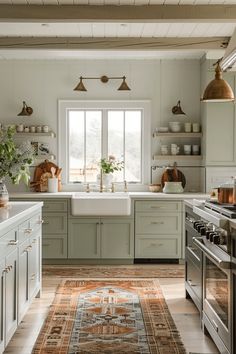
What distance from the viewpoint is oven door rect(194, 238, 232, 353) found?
120 inches

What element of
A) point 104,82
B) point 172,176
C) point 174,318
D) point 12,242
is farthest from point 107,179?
point 12,242

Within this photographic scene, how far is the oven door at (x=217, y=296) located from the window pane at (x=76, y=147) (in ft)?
12.0

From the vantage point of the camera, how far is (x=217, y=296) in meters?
3.43

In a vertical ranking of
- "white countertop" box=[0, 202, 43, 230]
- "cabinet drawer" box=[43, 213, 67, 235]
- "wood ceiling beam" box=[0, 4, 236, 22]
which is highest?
"wood ceiling beam" box=[0, 4, 236, 22]

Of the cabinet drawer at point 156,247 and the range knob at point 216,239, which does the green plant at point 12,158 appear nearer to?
the range knob at point 216,239

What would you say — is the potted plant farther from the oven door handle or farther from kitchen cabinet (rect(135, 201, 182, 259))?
kitchen cabinet (rect(135, 201, 182, 259))

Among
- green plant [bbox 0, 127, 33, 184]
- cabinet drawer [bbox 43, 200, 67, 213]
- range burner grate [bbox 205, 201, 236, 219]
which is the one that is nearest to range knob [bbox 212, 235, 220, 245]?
range burner grate [bbox 205, 201, 236, 219]

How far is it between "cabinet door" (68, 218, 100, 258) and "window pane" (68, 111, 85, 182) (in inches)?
35.8

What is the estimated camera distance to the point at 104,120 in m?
7.41

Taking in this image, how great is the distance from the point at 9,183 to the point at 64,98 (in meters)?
1.37

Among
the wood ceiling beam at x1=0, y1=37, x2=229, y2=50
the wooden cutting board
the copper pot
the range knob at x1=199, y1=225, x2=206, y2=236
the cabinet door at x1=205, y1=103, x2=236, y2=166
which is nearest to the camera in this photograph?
the range knob at x1=199, y1=225, x2=206, y2=236

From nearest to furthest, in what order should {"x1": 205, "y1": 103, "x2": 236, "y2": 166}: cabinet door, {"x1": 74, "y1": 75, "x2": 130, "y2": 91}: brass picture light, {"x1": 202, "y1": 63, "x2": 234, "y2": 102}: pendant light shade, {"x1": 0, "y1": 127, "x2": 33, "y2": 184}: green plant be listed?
1. {"x1": 202, "y1": 63, "x2": 234, "y2": 102}: pendant light shade
2. {"x1": 0, "y1": 127, "x2": 33, "y2": 184}: green plant
3. {"x1": 205, "y1": 103, "x2": 236, "y2": 166}: cabinet door
4. {"x1": 74, "y1": 75, "x2": 130, "y2": 91}: brass picture light

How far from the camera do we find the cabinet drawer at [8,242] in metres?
3.22

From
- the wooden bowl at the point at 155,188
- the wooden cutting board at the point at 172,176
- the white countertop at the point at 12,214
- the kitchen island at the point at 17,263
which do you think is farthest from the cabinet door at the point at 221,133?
the white countertop at the point at 12,214
